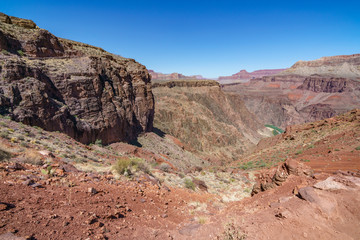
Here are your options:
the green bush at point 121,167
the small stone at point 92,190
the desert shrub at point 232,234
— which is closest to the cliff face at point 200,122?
the green bush at point 121,167

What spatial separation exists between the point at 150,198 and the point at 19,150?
4644mm

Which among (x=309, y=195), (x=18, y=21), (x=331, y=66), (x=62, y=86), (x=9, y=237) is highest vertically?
(x=331, y=66)

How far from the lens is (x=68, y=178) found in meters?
5.14

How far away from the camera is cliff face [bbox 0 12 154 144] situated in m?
12.2

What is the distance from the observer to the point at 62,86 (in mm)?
16219

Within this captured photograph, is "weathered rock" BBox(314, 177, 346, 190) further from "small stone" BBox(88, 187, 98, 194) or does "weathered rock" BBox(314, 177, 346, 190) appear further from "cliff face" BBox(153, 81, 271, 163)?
"cliff face" BBox(153, 81, 271, 163)

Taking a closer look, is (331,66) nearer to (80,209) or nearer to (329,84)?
(329,84)

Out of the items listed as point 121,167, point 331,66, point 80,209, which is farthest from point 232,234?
point 331,66

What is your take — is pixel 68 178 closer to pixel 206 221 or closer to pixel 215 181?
pixel 206 221

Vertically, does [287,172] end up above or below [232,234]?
below

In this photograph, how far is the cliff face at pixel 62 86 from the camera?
1224 cm

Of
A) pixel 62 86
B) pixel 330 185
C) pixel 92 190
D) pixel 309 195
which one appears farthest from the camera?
pixel 62 86

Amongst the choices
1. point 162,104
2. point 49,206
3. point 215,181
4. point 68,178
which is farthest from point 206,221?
point 162,104

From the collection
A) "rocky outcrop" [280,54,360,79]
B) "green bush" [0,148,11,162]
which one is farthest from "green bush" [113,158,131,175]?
"rocky outcrop" [280,54,360,79]
